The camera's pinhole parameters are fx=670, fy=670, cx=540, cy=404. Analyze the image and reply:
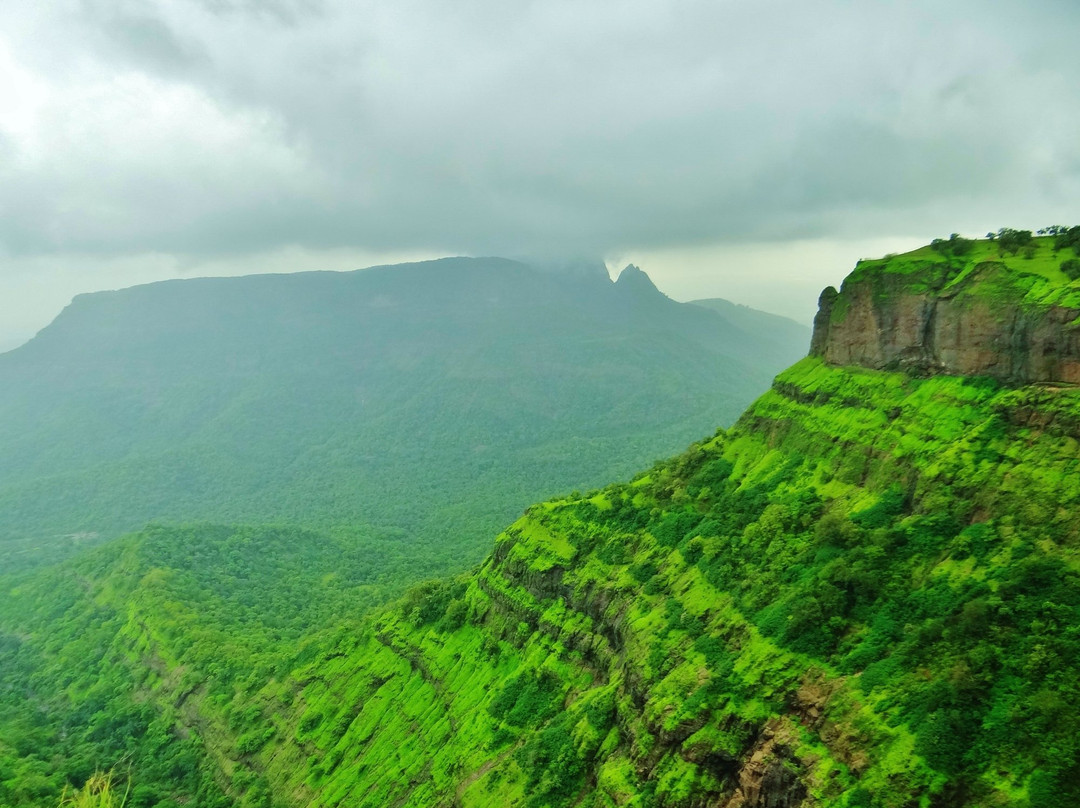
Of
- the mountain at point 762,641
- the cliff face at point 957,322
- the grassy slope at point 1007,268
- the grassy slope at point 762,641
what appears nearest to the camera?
the grassy slope at point 762,641

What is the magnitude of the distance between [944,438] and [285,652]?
88.3m

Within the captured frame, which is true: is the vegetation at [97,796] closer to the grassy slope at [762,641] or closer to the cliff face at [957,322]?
the grassy slope at [762,641]

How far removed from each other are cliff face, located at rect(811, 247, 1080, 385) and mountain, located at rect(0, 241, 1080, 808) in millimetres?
275

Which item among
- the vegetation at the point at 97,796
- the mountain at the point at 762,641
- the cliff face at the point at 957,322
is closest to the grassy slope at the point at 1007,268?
the cliff face at the point at 957,322

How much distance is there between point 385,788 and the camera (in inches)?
2451

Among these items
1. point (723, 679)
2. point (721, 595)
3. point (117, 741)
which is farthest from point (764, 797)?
point (117, 741)

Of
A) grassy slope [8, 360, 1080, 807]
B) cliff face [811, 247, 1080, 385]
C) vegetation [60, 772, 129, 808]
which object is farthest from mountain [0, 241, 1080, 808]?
vegetation [60, 772, 129, 808]

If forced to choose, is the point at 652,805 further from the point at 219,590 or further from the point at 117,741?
the point at 219,590

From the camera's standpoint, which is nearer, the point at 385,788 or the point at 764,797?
the point at 764,797

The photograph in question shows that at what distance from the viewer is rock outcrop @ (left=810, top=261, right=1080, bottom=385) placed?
133 ft

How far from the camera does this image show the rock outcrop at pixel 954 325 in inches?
1591

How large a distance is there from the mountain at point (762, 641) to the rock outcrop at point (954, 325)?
0.90 ft

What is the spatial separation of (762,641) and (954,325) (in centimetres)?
2640

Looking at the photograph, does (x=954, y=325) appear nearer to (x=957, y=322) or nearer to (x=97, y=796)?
(x=957, y=322)
